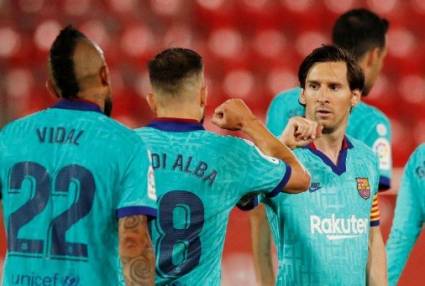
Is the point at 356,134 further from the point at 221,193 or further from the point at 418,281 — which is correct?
the point at 221,193

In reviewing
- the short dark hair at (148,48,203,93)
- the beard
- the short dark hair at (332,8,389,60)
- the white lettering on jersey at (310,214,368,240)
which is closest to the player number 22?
the beard

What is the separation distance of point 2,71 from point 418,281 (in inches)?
156

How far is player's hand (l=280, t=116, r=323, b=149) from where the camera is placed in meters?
3.56

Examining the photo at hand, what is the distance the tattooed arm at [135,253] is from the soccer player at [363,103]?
177 cm

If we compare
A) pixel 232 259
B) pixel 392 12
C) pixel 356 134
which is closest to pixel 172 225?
pixel 356 134

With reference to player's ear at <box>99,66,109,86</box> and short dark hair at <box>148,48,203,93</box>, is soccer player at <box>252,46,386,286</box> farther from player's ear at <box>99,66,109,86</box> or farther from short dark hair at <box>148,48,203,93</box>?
player's ear at <box>99,66,109,86</box>

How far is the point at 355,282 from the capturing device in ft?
12.3

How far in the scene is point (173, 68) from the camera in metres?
3.33

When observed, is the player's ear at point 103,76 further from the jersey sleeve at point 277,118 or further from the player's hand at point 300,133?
the jersey sleeve at point 277,118

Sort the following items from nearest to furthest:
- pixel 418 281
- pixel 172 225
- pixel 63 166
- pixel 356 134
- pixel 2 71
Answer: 1. pixel 63 166
2. pixel 172 225
3. pixel 356 134
4. pixel 418 281
5. pixel 2 71

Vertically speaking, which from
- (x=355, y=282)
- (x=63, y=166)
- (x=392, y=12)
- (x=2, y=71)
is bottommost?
(x=355, y=282)

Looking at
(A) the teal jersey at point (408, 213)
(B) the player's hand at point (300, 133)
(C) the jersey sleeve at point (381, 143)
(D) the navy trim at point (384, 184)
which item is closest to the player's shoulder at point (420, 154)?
(A) the teal jersey at point (408, 213)

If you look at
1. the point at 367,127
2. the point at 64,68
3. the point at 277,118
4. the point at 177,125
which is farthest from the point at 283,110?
the point at 64,68

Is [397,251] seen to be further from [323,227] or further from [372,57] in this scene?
[323,227]
